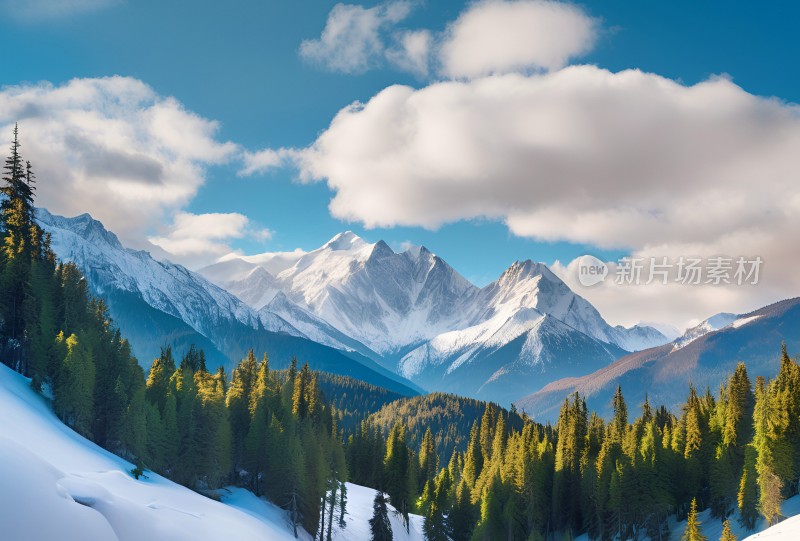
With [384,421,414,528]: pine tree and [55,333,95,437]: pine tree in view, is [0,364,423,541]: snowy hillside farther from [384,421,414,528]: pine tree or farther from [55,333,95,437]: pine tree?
[384,421,414,528]: pine tree

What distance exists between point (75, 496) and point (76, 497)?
0.06 m

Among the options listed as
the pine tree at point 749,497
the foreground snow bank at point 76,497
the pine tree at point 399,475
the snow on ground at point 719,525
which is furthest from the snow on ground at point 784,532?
the pine tree at point 399,475

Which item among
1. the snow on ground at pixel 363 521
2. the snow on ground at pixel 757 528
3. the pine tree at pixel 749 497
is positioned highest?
the pine tree at pixel 749 497

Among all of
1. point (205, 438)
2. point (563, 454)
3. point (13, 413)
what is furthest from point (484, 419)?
point (13, 413)

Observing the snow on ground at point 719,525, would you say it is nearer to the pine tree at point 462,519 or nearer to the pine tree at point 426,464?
the pine tree at point 462,519

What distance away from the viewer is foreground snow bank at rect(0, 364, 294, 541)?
67.0ft

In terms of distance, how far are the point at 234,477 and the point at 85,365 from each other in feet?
94.5

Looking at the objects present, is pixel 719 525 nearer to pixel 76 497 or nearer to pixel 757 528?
pixel 757 528

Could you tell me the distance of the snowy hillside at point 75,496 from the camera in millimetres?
20500

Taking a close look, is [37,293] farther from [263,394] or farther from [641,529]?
[641,529]

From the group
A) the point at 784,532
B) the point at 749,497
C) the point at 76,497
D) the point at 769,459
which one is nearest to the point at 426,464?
the point at 749,497

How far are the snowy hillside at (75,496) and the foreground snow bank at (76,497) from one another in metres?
0.04

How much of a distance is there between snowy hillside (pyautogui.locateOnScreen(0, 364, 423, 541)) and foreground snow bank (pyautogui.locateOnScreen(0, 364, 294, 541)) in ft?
0.12

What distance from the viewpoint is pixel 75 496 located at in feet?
79.8
